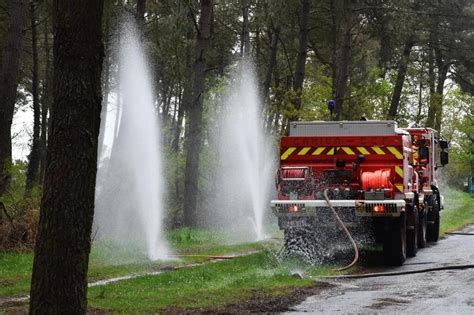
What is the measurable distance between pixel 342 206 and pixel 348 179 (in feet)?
3.07

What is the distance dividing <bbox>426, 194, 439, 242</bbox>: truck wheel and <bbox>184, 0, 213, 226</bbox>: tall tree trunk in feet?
24.7

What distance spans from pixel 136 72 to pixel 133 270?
24.9 feet

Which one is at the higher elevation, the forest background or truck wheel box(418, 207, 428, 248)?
the forest background

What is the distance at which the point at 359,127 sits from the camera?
46.2 ft

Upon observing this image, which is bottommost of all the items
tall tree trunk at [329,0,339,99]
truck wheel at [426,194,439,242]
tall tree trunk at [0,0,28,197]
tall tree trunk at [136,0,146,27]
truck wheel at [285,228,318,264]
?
truck wheel at [285,228,318,264]

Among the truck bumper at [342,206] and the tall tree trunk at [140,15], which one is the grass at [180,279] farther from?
the tall tree trunk at [140,15]

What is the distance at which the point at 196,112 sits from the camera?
22703mm

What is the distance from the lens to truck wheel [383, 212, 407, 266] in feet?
44.8

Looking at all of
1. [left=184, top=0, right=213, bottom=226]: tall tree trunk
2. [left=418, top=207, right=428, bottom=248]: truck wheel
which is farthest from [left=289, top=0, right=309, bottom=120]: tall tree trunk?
[left=418, top=207, right=428, bottom=248]: truck wheel

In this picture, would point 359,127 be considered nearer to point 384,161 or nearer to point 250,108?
point 384,161

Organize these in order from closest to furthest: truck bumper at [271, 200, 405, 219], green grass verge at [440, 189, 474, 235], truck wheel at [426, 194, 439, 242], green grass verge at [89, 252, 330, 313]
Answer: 1. green grass verge at [89, 252, 330, 313]
2. truck bumper at [271, 200, 405, 219]
3. truck wheel at [426, 194, 439, 242]
4. green grass verge at [440, 189, 474, 235]

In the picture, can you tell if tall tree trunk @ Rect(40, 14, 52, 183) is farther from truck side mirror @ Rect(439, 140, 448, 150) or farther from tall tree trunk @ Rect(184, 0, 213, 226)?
truck side mirror @ Rect(439, 140, 448, 150)

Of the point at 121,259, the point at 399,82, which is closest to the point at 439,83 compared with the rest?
the point at 399,82

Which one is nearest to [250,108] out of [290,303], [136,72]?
[136,72]
